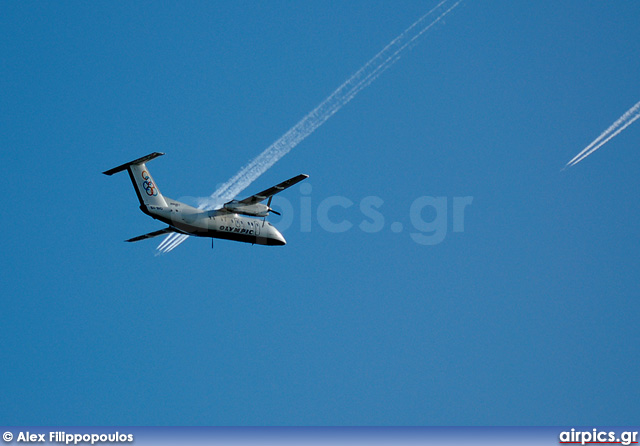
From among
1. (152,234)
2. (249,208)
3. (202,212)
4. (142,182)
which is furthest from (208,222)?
(152,234)

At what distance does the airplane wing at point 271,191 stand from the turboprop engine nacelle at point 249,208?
0.61ft

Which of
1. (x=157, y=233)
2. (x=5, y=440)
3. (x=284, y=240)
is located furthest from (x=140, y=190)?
(x=5, y=440)

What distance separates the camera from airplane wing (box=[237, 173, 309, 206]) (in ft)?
183

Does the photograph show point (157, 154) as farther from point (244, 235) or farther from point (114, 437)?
point (114, 437)

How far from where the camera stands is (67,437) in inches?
1973

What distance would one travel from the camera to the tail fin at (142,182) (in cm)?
5528

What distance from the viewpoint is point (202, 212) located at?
56938 millimetres

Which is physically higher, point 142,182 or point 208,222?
point 142,182

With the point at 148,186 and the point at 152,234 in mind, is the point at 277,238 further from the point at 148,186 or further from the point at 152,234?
the point at 148,186

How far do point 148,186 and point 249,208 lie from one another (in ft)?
18.9

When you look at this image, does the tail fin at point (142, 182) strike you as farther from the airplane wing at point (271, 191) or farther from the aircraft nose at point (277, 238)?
the aircraft nose at point (277, 238)

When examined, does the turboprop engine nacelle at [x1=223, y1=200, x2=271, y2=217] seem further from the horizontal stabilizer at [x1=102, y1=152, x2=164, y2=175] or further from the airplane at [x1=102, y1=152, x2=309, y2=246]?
the horizontal stabilizer at [x1=102, y1=152, x2=164, y2=175]

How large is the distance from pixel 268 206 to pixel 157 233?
729 centimetres

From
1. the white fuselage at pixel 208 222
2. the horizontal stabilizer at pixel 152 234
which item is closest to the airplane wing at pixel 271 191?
the white fuselage at pixel 208 222
